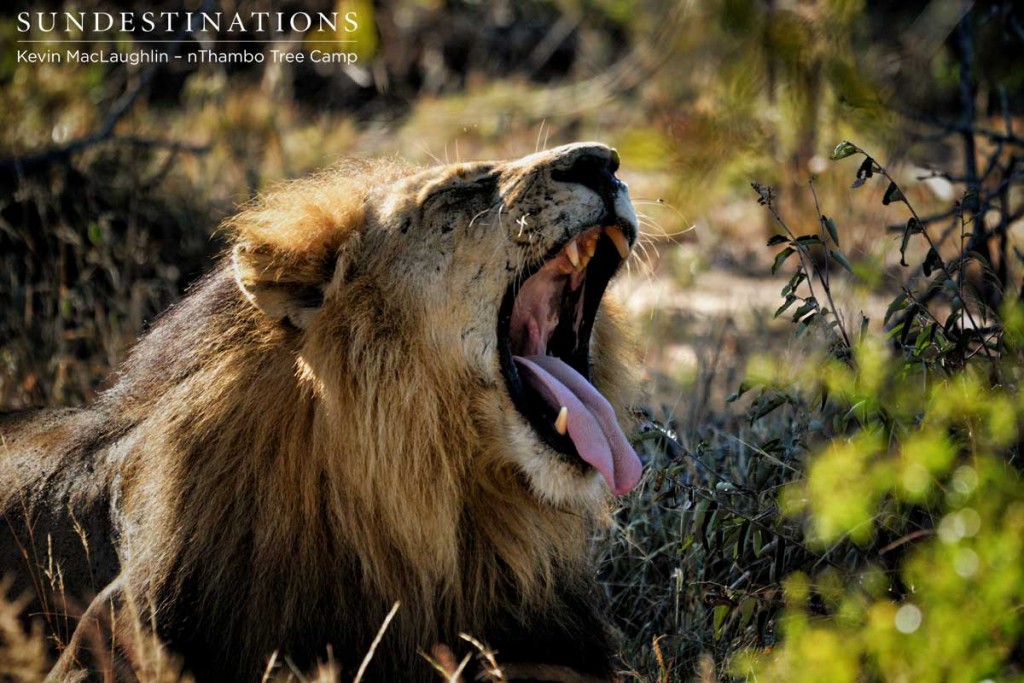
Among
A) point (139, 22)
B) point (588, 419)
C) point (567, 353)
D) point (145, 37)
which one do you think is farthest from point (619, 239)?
point (145, 37)

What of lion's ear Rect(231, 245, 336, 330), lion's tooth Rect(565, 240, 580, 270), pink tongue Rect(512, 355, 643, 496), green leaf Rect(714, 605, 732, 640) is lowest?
green leaf Rect(714, 605, 732, 640)

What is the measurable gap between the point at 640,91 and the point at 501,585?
8.13m

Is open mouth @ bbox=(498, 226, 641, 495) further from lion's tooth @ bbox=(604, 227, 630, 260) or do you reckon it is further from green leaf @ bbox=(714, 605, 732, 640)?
green leaf @ bbox=(714, 605, 732, 640)

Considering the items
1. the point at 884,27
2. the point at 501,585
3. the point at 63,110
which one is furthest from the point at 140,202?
the point at 884,27

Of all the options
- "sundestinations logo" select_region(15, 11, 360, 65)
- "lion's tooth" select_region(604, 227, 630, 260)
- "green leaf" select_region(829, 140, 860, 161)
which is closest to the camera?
"green leaf" select_region(829, 140, 860, 161)

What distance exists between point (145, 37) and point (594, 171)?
952cm

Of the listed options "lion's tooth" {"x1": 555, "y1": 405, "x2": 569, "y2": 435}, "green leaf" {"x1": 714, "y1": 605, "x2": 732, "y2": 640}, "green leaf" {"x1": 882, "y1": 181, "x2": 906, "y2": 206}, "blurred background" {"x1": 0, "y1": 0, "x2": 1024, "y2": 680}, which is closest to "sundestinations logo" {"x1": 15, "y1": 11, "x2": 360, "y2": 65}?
"blurred background" {"x1": 0, "y1": 0, "x2": 1024, "y2": 680}

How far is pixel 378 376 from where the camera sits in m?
3.29

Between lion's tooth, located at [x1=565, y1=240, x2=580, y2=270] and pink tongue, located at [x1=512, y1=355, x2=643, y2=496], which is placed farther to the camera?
lion's tooth, located at [x1=565, y1=240, x2=580, y2=270]

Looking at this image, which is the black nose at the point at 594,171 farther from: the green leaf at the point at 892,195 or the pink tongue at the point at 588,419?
the green leaf at the point at 892,195

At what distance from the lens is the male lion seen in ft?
10.6

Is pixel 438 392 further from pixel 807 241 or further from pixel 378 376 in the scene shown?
pixel 807 241

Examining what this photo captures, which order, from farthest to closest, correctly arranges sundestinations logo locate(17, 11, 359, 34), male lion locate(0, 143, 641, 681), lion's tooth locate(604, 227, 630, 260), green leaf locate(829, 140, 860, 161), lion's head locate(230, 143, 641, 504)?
sundestinations logo locate(17, 11, 359, 34), lion's tooth locate(604, 227, 630, 260), lion's head locate(230, 143, 641, 504), male lion locate(0, 143, 641, 681), green leaf locate(829, 140, 860, 161)

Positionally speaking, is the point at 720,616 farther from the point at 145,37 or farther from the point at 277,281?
the point at 145,37
